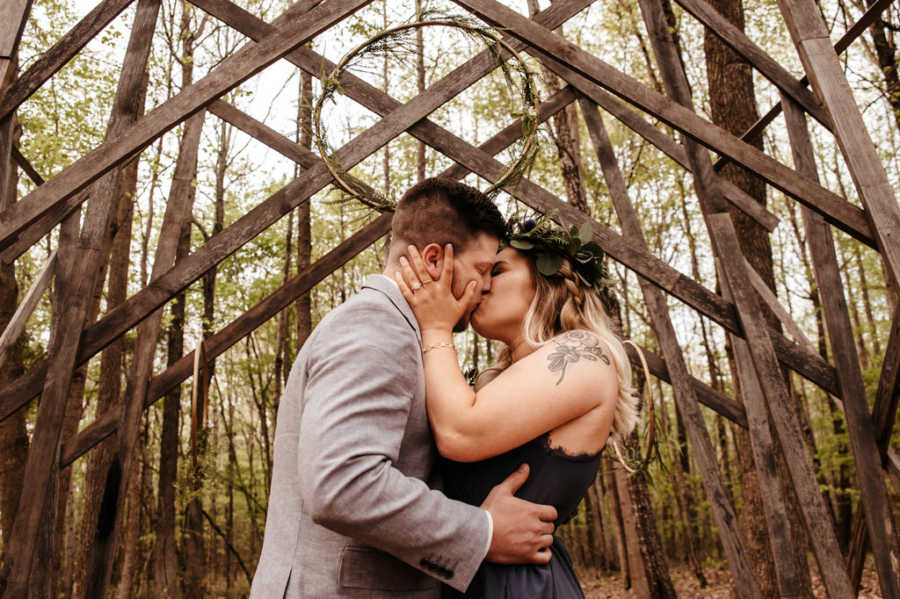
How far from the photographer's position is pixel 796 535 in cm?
718

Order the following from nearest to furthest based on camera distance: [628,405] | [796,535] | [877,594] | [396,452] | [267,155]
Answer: [396,452], [628,405], [796,535], [877,594], [267,155]

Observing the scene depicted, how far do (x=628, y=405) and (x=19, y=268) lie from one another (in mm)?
13720

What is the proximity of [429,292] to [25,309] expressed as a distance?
2.78 metres

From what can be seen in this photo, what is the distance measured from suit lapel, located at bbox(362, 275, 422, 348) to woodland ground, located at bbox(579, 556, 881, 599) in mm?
10533

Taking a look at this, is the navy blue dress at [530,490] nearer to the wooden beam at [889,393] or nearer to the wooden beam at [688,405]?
the wooden beam at [889,393]

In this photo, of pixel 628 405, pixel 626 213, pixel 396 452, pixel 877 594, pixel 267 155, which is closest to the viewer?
pixel 396 452

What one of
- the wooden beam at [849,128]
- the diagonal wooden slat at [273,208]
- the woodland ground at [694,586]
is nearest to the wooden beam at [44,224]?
the diagonal wooden slat at [273,208]

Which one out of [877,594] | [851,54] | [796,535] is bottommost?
[877,594]

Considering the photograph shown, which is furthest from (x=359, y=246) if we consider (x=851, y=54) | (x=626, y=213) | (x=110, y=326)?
(x=851, y=54)

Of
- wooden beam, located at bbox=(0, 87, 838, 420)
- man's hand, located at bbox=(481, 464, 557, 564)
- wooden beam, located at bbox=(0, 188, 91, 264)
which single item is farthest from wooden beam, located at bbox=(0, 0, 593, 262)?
man's hand, located at bbox=(481, 464, 557, 564)

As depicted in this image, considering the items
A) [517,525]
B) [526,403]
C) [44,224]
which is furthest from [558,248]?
[44,224]

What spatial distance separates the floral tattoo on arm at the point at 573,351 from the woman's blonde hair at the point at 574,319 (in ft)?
0.27

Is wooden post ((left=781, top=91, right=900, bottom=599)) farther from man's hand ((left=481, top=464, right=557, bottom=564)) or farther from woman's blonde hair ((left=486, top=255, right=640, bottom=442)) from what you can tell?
man's hand ((left=481, top=464, right=557, bottom=564))

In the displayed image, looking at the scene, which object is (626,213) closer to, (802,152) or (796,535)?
(802,152)
